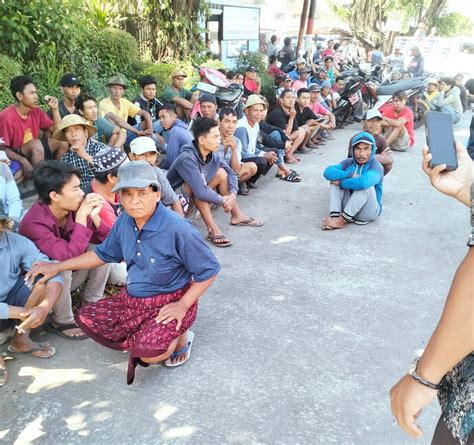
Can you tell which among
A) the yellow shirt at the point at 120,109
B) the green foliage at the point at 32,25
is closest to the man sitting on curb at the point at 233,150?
the yellow shirt at the point at 120,109

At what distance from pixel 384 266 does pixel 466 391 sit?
3.08 metres

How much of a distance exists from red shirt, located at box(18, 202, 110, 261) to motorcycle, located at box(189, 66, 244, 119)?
3.37m

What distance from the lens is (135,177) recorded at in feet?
8.17

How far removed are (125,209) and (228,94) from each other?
487 cm

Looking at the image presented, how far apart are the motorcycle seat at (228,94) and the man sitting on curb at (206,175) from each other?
7.72ft

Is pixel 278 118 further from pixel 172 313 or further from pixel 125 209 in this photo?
pixel 172 313

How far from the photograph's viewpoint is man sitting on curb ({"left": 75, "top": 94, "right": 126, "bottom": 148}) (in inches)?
201

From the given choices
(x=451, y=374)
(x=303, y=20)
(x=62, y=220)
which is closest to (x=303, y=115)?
(x=62, y=220)

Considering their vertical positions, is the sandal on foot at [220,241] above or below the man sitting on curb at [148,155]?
below

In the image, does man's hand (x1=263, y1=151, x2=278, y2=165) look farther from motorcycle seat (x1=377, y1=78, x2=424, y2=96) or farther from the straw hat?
motorcycle seat (x1=377, y1=78, x2=424, y2=96)

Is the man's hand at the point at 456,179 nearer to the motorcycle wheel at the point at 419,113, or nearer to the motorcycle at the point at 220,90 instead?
the motorcycle at the point at 220,90

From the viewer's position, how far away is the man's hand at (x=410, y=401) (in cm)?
129

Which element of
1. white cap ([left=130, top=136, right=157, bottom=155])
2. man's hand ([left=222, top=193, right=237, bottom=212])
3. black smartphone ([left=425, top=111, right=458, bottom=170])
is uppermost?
black smartphone ([left=425, top=111, right=458, bottom=170])

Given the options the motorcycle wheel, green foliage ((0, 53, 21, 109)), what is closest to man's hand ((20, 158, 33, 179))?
green foliage ((0, 53, 21, 109))
